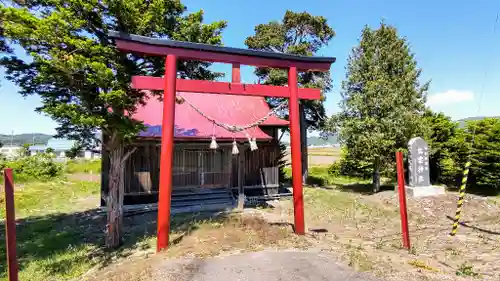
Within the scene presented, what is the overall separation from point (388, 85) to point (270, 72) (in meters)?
7.13

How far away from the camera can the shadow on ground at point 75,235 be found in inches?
308

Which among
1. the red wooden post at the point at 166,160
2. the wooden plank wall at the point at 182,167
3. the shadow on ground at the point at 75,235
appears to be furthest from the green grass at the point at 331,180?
the red wooden post at the point at 166,160

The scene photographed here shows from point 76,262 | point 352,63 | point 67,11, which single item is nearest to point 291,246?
point 76,262

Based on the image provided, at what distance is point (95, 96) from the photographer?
786 cm

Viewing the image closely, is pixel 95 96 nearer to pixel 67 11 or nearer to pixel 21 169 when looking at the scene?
pixel 67 11

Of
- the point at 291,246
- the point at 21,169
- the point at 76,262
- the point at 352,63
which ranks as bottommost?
the point at 76,262

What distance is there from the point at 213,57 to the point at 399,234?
7.92 m

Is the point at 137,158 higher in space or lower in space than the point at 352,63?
lower

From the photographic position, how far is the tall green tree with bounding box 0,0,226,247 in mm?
6785

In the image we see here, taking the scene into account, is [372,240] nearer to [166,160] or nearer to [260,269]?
[260,269]

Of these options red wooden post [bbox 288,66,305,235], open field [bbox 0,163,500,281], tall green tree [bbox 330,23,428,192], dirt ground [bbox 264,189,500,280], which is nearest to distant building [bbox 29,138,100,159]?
open field [bbox 0,163,500,281]

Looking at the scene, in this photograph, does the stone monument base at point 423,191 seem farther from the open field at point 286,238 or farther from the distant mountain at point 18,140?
the distant mountain at point 18,140

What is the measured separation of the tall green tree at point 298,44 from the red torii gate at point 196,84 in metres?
10.7

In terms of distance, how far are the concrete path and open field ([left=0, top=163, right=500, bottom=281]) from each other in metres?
0.24
